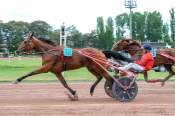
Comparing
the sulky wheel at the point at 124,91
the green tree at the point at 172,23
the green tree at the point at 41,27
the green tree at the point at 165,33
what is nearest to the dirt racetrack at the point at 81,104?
the sulky wheel at the point at 124,91

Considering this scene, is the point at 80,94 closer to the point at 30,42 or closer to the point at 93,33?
the point at 30,42

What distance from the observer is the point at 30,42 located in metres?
15.9

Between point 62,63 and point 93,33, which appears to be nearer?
point 62,63

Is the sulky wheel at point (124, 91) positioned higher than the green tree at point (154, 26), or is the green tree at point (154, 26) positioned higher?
the green tree at point (154, 26)

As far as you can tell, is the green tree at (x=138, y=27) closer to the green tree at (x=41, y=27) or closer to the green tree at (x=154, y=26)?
the green tree at (x=154, y=26)

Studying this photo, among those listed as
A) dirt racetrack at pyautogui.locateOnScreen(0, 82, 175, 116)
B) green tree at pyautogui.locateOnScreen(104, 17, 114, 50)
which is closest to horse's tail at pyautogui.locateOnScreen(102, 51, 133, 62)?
dirt racetrack at pyautogui.locateOnScreen(0, 82, 175, 116)

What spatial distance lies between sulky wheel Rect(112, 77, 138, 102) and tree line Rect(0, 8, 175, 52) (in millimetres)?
61757

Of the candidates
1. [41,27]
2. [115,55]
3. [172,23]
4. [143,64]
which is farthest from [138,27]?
[143,64]

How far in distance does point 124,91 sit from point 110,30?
76179 mm

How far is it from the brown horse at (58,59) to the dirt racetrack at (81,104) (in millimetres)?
771

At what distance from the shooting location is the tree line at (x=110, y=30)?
264 ft

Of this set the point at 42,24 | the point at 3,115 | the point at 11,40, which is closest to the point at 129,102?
the point at 3,115

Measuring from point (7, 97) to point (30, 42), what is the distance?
1.89 m

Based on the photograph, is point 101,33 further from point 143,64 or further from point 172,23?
point 143,64
